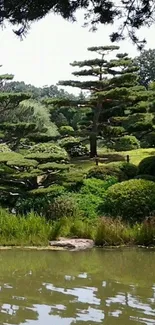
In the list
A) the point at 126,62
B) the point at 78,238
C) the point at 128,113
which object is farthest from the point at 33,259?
the point at 128,113

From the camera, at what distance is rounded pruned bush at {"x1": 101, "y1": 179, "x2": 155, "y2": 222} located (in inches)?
380

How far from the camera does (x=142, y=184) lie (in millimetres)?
10016

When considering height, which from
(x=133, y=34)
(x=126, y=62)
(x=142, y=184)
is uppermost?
(x=126, y=62)

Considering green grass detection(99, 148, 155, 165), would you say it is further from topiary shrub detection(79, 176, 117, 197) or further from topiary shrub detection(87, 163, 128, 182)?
topiary shrub detection(79, 176, 117, 197)

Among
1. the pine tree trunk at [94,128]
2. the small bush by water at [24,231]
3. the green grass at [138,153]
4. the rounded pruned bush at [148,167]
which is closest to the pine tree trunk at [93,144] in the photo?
the pine tree trunk at [94,128]

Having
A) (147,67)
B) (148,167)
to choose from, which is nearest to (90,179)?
(148,167)

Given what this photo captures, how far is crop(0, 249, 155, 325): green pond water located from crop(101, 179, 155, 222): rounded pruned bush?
1.45 meters

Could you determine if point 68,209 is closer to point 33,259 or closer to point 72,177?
point 72,177

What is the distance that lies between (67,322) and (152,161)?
8382 millimetres

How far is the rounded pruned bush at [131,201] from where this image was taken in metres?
9.65

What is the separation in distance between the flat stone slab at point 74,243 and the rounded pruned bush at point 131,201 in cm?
123

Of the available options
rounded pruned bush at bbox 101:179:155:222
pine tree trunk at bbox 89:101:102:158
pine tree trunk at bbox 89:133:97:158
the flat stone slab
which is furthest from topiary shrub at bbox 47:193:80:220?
pine tree trunk at bbox 89:101:102:158

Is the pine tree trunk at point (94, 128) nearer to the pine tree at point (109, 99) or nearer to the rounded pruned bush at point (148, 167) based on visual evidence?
the pine tree at point (109, 99)

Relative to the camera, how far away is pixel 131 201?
969 centimetres
